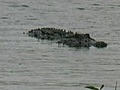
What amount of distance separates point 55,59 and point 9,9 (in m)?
16.2

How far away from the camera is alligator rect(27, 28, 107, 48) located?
27.5 meters

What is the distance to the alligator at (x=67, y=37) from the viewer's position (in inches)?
1081

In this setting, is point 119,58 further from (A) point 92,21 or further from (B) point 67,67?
(A) point 92,21

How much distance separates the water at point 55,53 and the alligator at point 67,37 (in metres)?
0.43

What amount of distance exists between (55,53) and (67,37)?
2749 millimetres

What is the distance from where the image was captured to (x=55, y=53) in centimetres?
2578

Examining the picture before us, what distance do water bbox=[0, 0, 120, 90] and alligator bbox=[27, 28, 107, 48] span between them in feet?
1.42

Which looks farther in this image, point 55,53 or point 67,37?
point 67,37

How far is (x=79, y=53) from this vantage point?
25859 millimetres

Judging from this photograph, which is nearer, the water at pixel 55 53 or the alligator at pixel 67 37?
the water at pixel 55 53

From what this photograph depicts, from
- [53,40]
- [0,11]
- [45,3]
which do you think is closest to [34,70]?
[53,40]

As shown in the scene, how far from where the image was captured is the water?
20.8m

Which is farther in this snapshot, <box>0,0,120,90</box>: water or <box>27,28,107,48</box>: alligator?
<box>27,28,107,48</box>: alligator

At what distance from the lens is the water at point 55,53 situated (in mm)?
20844
